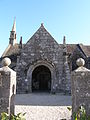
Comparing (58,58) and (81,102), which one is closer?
(81,102)

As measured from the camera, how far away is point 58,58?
1623cm

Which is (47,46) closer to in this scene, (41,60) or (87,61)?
(41,60)

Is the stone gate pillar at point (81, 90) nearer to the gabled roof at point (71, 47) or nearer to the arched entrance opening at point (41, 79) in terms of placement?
the arched entrance opening at point (41, 79)

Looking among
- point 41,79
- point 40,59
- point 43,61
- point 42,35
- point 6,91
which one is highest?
point 42,35

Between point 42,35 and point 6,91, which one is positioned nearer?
point 6,91

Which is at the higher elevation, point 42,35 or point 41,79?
point 42,35

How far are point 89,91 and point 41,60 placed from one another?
34.3 ft

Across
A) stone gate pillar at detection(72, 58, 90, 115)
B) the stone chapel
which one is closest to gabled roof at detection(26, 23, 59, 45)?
the stone chapel

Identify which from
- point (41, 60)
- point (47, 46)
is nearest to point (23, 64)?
point (41, 60)

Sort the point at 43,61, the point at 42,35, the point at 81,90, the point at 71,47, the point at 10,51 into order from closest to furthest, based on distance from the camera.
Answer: the point at 81,90, the point at 43,61, the point at 42,35, the point at 71,47, the point at 10,51

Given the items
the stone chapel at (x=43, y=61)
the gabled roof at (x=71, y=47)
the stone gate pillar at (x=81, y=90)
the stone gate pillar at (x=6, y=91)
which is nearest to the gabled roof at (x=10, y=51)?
the gabled roof at (x=71, y=47)

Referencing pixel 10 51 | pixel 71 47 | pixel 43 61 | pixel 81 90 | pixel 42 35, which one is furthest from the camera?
pixel 10 51

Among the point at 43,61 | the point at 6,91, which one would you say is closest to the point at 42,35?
the point at 43,61

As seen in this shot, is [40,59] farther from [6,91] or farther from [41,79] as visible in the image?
→ [6,91]
